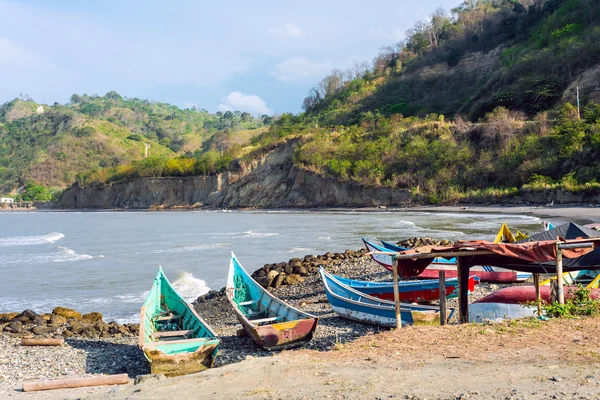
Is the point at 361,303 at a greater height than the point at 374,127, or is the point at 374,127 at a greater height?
the point at 374,127

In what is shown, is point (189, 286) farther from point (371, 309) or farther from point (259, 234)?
point (259, 234)

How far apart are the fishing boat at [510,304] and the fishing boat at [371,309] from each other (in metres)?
0.58

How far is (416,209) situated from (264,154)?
3614cm

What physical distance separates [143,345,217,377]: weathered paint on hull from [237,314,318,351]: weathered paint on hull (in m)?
1.16

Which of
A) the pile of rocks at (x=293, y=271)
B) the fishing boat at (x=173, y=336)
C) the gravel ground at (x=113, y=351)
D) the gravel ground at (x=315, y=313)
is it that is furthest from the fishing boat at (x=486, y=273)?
the fishing boat at (x=173, y=336)

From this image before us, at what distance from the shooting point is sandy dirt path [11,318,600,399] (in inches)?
262

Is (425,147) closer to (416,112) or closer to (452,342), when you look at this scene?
(416,112)

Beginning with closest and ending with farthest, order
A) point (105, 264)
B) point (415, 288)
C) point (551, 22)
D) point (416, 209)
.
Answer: point (415, 288) → point (105, 264) → point (416, 209) → point (551, 22)

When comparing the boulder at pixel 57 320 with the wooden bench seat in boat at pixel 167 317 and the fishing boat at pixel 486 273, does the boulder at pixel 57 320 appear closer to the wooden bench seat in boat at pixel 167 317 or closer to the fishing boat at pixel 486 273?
the wooden bench seat in boat at pixel 167 317

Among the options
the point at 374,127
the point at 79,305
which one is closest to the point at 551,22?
the point at 374,127

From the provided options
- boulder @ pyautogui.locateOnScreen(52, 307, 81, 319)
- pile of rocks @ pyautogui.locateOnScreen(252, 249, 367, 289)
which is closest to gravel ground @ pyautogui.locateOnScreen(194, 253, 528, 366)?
pile of rocks @ pyautogui.locateOnScreen(252, 249, 367, 289)

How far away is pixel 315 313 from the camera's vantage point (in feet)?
45.2

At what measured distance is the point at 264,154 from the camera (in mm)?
88750

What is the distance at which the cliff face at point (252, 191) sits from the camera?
2874 inches
